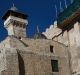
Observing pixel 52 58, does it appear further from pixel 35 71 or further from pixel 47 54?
pixel 35 71

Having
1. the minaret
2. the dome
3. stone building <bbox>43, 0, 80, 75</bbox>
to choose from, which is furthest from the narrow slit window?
the minaret

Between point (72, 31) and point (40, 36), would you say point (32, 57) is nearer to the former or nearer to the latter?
point (72, 31)

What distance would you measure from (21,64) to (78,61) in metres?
6.41

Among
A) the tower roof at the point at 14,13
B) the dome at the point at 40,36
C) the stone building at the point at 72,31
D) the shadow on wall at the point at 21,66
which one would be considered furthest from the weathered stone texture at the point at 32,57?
the tower roof at the point at 14,13

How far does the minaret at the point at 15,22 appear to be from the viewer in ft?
136

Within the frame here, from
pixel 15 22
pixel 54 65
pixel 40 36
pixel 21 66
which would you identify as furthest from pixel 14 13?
pixel 21 66

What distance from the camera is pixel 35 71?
30750 millimetres

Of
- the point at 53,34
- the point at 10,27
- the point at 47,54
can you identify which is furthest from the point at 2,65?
the point at 10,27

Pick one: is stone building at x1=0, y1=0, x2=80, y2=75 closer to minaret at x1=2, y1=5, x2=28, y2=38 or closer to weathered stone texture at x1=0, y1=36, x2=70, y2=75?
weathered stone texture at x1=0, y1=36, x2=70, y2=75

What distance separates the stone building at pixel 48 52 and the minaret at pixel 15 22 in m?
6.97

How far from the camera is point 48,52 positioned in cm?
3300

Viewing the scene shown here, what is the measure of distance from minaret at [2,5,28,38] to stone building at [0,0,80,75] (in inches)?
275

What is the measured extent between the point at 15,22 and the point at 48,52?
11.3 m

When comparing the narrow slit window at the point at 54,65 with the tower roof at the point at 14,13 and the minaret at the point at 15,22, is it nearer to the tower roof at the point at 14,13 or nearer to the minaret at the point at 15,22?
the minaret at the point at 15,22
